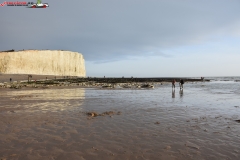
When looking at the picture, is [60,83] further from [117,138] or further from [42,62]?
[42,62]

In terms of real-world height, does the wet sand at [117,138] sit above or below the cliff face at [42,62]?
below

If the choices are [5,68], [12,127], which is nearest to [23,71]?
[5,68]

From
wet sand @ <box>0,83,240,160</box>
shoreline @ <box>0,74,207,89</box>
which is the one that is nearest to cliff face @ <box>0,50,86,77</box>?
shoreline @ <box>0,74,207,89</box>

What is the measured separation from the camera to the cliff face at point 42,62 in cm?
7312

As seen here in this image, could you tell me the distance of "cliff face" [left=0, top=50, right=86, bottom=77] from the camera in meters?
73.1

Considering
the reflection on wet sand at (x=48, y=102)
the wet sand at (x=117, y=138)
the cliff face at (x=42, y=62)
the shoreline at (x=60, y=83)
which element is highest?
the cliff face at (x=42, y=62)

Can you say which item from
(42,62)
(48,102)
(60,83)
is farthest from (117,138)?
(42,62)

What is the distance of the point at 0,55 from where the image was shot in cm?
7106

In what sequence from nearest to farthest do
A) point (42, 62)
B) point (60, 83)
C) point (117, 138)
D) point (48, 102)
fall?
point (117, 138) → point (48, 102) → point (60, 83) → point (42, 62)

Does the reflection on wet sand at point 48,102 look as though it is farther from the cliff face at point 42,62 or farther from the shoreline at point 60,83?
the cliff face at point 42,62

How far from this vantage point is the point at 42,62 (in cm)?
8594

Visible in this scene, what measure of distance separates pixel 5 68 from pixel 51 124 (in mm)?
78099

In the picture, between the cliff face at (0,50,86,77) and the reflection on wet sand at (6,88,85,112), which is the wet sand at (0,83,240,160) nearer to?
the reflection on wet sand at (6,88,85,112)

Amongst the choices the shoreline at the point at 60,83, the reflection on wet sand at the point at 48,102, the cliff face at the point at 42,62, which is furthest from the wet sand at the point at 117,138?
the cliff face at the point at 42,62
